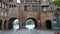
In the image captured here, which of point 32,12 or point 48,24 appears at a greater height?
point 32,12

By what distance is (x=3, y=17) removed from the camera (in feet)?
159

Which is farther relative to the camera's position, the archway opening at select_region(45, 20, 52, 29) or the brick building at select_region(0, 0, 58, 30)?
the archway opening at select_region(45, 20, 52, 29)

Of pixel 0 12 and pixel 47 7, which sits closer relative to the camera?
pixel 0 12

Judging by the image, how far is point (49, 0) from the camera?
49031 mm

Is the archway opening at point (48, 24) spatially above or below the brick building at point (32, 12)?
below

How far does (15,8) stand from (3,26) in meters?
6.54

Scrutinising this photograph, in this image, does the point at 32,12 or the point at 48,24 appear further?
the point at 48,24

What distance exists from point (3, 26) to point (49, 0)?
14.8 m

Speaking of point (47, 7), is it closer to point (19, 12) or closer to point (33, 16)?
point (33, 16)

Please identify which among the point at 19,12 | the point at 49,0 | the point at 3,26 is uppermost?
the point at 49,0

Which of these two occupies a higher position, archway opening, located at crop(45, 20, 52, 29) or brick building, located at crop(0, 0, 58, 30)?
brick building, located at crop(0, 0, 58, 30)

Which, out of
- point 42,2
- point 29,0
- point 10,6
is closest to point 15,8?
point 10,6

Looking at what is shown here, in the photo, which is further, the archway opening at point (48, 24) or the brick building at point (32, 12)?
the archway opening at point (48, 24)

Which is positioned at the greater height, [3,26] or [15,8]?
[15,8]
